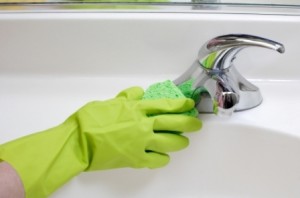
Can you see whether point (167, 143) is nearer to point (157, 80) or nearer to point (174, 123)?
point (174, 123)

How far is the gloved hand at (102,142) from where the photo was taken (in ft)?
1.40

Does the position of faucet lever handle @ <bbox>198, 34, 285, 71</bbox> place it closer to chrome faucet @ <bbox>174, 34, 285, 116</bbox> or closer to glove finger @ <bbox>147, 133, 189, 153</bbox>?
chrome faucet @ <bbox>174, 34, 285, 116</bbox>

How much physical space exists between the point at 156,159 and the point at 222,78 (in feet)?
Result: 0.48

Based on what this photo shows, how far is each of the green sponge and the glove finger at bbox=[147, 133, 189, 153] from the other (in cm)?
4

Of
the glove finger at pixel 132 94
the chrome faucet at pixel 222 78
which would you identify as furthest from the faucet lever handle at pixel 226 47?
the glove finger at pixel 132 94

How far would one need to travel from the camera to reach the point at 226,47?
45cm

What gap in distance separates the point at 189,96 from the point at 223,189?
0.17m

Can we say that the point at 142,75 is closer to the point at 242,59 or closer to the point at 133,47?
the point at 133,47

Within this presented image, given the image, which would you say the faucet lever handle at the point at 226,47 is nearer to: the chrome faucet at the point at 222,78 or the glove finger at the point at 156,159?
the chrome faucet at the point at 222,78

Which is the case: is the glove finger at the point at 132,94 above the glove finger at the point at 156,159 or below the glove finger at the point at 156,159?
above

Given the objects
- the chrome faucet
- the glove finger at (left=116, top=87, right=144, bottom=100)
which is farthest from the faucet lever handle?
the glove finger at (left=116, top=87, right=144, bottom=100)

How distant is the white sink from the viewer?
0.53 m

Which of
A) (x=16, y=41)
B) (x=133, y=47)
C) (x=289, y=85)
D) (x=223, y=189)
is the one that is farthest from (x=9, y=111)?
(x=289, y=85)

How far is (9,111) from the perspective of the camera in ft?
1.86
